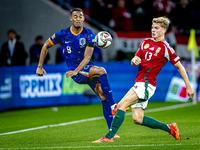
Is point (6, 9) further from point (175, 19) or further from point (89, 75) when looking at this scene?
point (89, 75)

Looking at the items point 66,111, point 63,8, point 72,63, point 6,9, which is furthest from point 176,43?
point 72,63

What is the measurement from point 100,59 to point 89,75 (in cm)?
725

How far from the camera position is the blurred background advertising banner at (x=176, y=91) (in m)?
13.5

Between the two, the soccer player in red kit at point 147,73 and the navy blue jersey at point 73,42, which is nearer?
the soccer player in red kit at point 147,73

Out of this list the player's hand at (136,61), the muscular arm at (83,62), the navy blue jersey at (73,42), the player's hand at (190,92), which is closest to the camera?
the player's hand at (136,61)

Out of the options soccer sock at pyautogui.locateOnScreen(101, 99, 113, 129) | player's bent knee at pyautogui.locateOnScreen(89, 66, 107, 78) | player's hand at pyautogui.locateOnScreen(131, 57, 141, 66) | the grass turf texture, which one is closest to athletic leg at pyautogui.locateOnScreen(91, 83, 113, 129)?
soccer sock at pyautogui.locateOnScreen(101, 99, 113, 129)

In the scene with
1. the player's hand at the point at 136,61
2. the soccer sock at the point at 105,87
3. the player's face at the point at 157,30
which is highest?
the player's face at the point at 157,30

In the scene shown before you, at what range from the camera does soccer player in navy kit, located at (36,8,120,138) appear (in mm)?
6281

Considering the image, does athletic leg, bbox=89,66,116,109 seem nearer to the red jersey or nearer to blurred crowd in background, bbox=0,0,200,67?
the red jersey

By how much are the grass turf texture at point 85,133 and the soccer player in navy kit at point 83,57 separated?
0.63 m

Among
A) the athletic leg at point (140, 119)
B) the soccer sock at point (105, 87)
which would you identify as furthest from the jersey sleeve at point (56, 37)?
the athletic leg at point (140, 119)

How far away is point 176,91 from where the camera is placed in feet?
44.7

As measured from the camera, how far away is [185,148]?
5.04 meters

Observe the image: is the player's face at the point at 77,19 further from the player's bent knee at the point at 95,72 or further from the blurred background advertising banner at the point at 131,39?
the blurred background advertising banner at the point at 131,39
